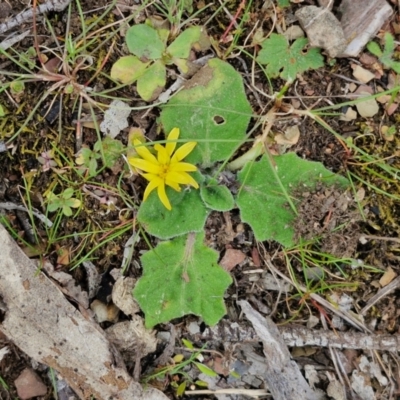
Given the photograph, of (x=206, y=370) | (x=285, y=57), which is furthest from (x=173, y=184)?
(x=206, y=370)

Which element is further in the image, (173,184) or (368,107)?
(368,107)

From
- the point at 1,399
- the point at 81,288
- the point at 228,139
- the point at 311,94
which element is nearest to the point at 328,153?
the point at 311,94

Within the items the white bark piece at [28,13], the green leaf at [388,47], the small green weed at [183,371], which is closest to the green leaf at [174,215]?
the small green weed at [183,371]

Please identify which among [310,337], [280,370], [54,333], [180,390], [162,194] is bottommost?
[180,390]

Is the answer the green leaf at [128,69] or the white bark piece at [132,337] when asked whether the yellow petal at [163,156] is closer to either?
the green leaf at [128,69]

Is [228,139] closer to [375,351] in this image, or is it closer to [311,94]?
[311,94]

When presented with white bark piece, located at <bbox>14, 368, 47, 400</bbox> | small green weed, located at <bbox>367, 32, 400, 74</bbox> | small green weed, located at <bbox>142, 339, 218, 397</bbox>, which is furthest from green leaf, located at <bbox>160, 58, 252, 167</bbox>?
white bark piece, located at <bbox>14, 368, 47, 400</bbox>

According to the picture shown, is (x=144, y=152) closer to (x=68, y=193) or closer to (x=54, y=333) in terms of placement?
(x=68, y=193)

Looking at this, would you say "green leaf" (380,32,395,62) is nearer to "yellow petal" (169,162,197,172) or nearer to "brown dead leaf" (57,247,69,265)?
"yellow petal" (169,162,197,172)
